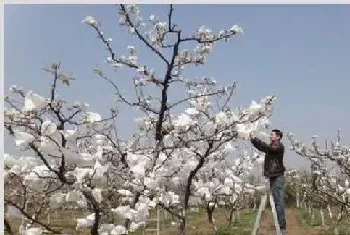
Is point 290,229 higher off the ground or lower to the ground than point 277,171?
lower

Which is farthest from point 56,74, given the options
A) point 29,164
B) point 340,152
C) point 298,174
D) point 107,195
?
point 298,174

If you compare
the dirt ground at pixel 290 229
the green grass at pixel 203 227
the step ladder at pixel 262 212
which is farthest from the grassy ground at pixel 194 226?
the step ladder at pixel 262 212

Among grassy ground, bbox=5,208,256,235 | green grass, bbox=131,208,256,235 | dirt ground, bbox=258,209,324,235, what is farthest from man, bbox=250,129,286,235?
green grass, bbox=131,208,256,235

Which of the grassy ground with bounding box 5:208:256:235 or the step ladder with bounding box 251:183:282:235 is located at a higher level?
the grassy ground with bounding box 5:208:256:235

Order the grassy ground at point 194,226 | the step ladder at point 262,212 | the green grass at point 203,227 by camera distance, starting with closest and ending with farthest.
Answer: the step ladder at point 262,212, the grassy ground at point 194,226, the green grass at point 203,227

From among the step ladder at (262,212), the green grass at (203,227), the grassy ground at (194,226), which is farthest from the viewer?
the green grass at (203,227)

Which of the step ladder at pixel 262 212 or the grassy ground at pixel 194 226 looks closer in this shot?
the step ladder at pixel 262 212

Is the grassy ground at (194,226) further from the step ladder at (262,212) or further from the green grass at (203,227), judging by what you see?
the step ladder at (262,212)

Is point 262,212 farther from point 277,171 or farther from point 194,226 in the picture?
point 194,226

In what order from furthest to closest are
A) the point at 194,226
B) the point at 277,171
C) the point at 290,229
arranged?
the point at 194,226 → the point at 290,229 → the point at 277,171

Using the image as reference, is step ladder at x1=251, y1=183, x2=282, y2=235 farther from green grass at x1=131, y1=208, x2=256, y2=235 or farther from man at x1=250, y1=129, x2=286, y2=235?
green grass at x1=131, y1=208, x2=256, y2=235

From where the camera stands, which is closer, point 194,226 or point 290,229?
point 290,229

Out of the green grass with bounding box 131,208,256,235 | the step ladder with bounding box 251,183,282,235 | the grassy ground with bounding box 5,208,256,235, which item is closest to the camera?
the step ladder with bounding box 251,183,282,235

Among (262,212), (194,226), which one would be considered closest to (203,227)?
(194,226)
